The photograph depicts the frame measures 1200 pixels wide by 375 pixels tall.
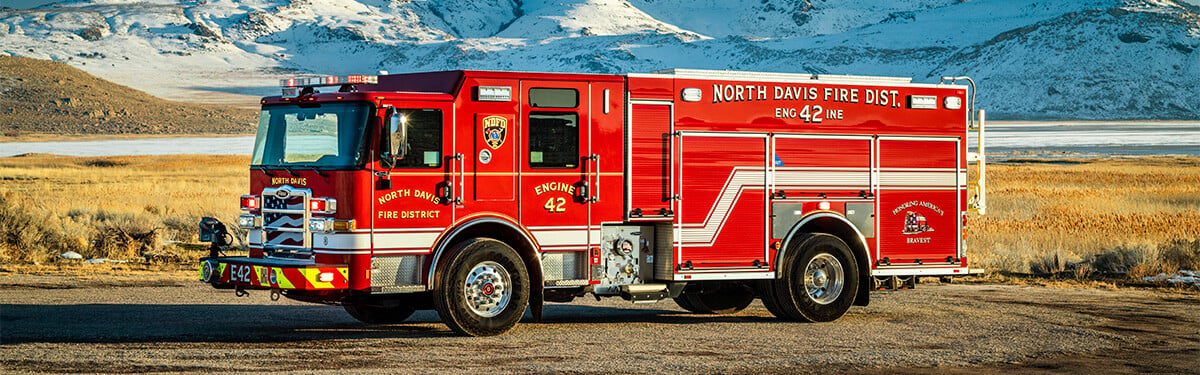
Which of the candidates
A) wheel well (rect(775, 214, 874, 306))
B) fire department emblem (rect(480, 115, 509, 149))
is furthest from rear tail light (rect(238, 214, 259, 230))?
wheel well (rect(775, 214, 874, 306))

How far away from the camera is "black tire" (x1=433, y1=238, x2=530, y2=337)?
45.8 ft

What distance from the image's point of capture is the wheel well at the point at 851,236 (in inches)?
644

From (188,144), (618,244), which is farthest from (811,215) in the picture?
(188,144)

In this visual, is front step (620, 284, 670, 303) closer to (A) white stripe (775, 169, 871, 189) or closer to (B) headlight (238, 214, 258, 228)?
(A) white stripe (775, 169, 871, 189)

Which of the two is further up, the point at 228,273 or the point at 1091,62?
the point at 1091,62

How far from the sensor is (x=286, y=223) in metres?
14.0

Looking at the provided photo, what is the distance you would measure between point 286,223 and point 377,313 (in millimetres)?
2017

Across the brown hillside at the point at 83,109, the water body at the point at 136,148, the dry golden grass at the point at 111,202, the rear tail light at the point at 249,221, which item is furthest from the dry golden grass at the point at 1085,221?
the brown hillside at the point at 83,109

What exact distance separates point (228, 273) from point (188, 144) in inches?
3381

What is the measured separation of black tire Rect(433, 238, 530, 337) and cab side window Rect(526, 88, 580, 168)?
36.0 inches

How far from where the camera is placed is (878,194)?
A: 655 inches

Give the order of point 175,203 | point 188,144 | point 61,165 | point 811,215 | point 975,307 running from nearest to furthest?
point 811,215, point 975,307, point 175,203, point 61,165, point 188,144

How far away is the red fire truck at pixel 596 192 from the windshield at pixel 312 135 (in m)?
0.02

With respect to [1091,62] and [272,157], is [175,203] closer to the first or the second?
[272,157]
